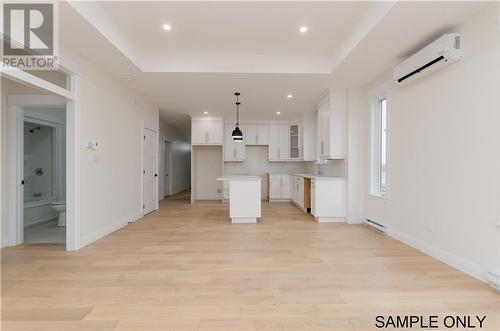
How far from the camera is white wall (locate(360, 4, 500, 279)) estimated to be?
240 cm

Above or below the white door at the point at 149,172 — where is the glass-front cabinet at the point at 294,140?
above

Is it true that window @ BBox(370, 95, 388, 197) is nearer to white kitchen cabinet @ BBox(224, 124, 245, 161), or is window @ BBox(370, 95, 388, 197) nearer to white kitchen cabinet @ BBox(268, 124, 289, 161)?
→ white kitchen cabinet @ BBox(268, 124, 289, 161)

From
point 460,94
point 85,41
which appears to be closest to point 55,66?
point 85,41

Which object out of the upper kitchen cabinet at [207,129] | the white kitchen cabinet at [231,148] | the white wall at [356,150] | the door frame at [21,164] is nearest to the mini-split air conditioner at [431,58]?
the white wall at [356,150]

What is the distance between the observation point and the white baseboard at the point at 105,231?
3576 mm

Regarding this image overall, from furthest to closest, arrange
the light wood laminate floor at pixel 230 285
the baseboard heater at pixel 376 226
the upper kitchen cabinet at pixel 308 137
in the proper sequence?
the upper kitchen cabinet at pixel 308 137 → the baseboard heater at pixel 376 226 → the light wood laminate floor at pixel 230 285

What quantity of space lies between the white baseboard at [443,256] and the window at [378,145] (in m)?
0.99

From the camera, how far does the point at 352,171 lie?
495cm

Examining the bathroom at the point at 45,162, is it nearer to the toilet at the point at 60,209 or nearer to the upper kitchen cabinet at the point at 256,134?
the toilet at the point at 60,209

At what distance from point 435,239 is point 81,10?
4674 millimetres

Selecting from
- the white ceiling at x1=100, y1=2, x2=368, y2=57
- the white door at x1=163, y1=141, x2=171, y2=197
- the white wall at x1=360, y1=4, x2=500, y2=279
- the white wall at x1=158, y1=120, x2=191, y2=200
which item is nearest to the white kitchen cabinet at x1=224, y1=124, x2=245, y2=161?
the white wall at x1=158, y1=120, x2=191, y2=200

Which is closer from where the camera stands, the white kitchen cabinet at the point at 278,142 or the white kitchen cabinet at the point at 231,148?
the white kitchen cabinet at the point at 231,148

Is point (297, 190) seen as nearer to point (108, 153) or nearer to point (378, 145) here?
point (378, 145)

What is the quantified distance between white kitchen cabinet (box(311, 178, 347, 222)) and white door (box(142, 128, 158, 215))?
12.6ft
